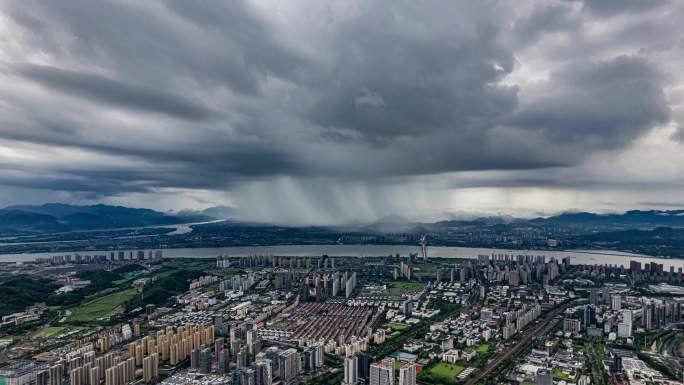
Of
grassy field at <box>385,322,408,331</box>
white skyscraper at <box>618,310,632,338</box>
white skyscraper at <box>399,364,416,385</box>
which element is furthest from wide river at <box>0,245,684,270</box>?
white skyscraper at <box>399,364,416,385</box>

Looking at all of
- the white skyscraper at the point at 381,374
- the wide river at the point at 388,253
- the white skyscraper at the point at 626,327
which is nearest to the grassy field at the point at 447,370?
the white skyscraper at the point at 381,374

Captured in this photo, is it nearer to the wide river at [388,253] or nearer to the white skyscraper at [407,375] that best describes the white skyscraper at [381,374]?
the white skyscraper at [407,375]

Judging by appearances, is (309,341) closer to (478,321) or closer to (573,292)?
(478,321)

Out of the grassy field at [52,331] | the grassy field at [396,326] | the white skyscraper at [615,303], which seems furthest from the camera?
the white skyscraper at [615,303]

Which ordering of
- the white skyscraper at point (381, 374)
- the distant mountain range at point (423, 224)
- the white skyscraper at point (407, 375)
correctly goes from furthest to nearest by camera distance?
the distant mountain range at point (423, 224) < the white skyscraper at point (381, 374) < the white skyscraper at point (407, 375)

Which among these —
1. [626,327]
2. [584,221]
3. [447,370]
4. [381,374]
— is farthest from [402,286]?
[584,221]

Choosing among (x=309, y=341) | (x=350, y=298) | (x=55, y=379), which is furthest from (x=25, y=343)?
(x=350, y=298)

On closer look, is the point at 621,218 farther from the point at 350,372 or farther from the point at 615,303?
the point at 350,372

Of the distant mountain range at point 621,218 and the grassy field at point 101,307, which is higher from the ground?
the distant mountain range at point 621,218
